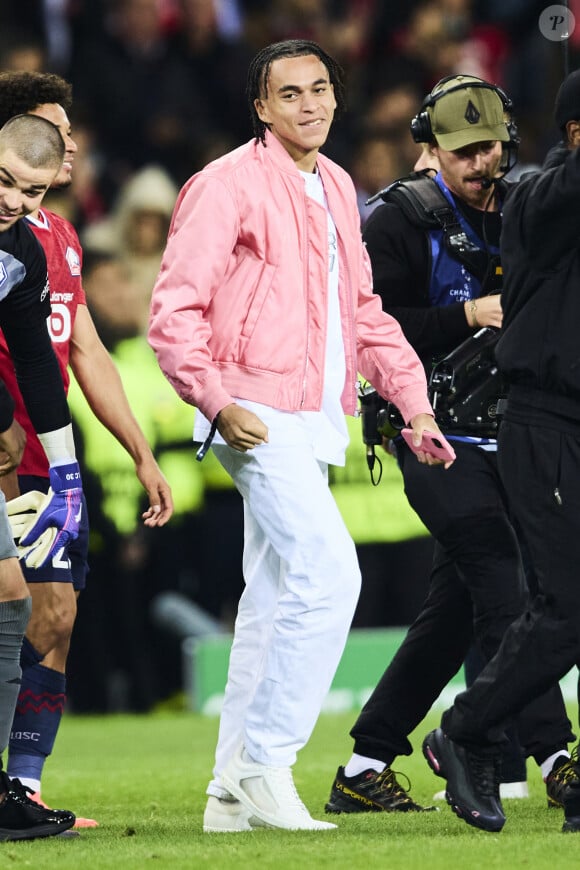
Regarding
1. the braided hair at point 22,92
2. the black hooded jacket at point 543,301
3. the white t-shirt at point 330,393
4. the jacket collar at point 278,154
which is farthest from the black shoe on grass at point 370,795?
the braided hair at point 22,92

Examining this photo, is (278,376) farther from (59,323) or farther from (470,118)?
(470,118)

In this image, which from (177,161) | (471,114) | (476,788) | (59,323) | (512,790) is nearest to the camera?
(476,788)

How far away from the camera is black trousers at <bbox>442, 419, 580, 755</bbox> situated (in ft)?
15.0

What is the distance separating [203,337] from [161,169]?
26.3 ft

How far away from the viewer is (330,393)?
5156mm

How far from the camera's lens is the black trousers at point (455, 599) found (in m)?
5.43

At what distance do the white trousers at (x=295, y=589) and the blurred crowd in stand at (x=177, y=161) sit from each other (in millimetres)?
5172

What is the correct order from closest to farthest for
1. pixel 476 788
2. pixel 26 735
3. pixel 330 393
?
1. pixel 476 788
2. pixel 330 393
3. pixel 26 735

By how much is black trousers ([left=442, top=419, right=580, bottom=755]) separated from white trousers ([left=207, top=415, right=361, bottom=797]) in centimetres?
45

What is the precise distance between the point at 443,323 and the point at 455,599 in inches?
34.9

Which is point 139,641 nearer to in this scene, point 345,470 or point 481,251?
point 345,470

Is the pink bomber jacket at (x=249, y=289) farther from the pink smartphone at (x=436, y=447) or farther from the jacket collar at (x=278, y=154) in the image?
the pink smartphone at (x=436, y=447)

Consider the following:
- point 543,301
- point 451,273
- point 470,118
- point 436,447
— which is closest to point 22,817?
point 436,447

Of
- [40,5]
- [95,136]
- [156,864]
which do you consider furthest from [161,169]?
[156,864]
